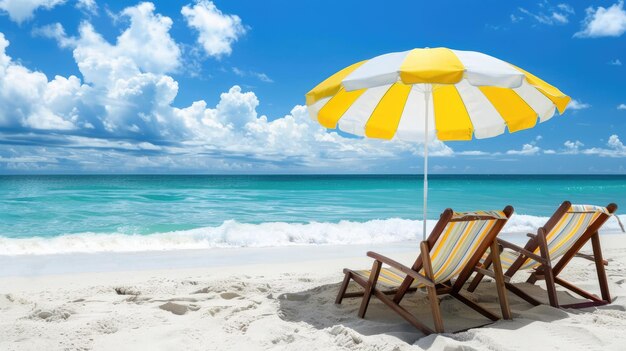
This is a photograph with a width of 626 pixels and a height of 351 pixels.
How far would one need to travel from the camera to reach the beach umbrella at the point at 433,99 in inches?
132

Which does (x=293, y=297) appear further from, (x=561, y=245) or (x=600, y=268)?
(x=600, y=268)

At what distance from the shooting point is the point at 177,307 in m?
3.92

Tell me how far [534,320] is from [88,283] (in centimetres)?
439

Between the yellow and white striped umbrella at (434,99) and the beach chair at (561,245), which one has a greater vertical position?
the yellow and white striped umbrella at (434,99)

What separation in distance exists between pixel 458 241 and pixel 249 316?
1694mm

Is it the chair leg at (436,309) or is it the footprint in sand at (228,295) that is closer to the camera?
the chair leg at (436,309)

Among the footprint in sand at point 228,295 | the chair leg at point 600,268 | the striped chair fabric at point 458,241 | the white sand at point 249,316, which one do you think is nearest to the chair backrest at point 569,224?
the chair leg at point 600,268

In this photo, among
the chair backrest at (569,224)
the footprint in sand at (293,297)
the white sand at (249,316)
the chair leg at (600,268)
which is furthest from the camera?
the footprint in sand at (293,297)

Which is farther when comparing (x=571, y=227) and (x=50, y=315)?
(x=571, y=227)

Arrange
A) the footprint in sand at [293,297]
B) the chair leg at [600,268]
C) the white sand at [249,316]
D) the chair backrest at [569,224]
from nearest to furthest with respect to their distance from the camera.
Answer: the white sand at [249,316]
the chair backrest at [569,224]
the chair leg at [600,268]
the footprint in sand at [293,297]

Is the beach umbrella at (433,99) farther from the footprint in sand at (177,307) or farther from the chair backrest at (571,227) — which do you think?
the footprint in sand at (177,307)

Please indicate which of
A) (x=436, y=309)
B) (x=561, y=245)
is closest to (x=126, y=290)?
(x=436, y=309)

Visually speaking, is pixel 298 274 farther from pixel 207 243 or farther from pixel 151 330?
pixel 207 243

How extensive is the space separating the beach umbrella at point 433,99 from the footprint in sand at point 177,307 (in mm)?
1979
